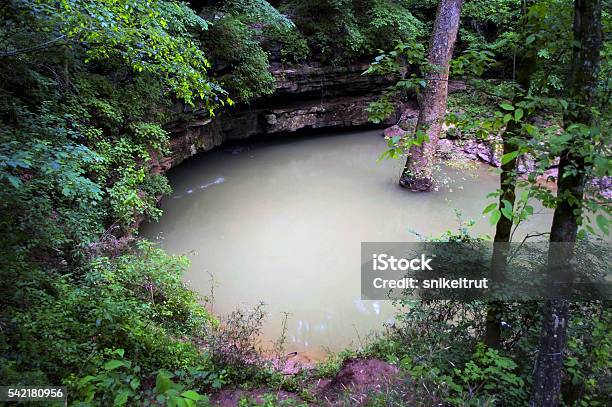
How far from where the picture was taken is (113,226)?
14.6ft

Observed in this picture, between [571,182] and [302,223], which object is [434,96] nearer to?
[302,223]

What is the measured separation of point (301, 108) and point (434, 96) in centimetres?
393

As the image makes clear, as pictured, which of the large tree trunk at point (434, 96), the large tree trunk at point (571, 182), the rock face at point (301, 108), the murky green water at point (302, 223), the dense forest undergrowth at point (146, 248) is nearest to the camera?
the large tree trunk at point (571, 182)

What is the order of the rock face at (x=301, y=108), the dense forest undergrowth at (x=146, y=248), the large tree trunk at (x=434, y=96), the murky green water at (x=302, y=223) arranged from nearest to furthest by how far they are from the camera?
the dense forest undergrowth at (x=146, y=248) → the murky green water at (x=302, y=223) → the large tree trunk at (x=434, y=96) → the rock face at (x=301, y=108)

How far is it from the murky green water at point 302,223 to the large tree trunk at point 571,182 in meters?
2.44

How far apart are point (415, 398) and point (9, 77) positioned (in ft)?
16.3

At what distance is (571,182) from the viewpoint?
1.88 metres

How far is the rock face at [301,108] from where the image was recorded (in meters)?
9.41

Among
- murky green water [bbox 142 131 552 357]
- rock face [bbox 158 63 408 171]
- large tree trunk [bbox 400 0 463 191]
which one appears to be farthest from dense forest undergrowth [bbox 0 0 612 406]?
large tree trunk [bbox 400 0 463 191]

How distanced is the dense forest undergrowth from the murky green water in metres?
0.70

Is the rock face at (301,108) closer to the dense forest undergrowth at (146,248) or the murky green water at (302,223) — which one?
the murky green water at (302,223)

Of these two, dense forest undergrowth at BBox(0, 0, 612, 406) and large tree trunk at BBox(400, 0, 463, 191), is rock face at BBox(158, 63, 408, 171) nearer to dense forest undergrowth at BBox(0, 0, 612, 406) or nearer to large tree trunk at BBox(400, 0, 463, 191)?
large tree trunk at BBox(400, 0, 463, 191)

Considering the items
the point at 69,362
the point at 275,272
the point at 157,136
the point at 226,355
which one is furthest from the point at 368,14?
the point at 69,362

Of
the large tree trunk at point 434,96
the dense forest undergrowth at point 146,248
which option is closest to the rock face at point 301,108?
the large tree trunk at point 434,96
